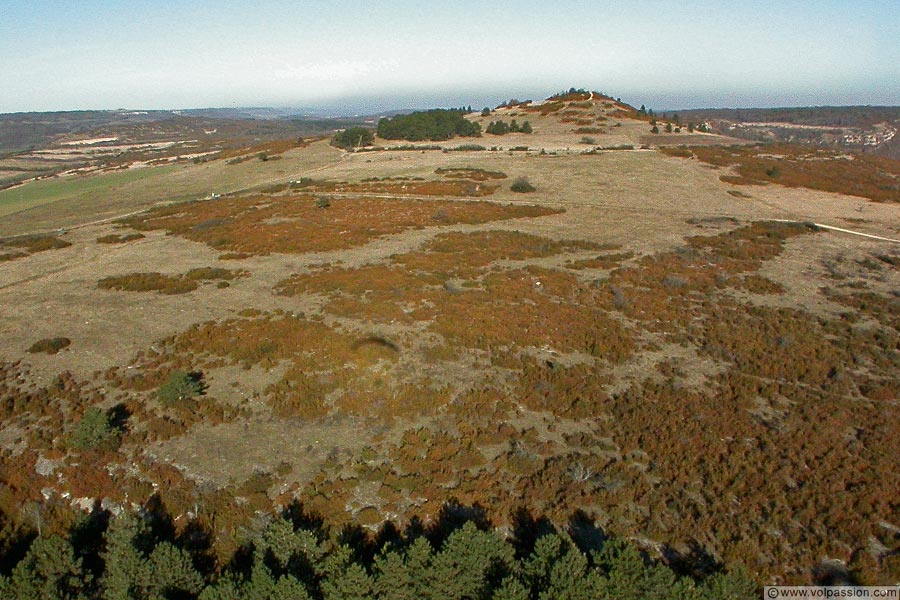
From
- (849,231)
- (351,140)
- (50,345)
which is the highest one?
(351,140)

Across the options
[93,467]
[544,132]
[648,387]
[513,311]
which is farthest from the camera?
[544,132]

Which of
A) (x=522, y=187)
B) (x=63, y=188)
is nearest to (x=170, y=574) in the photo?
(x=522, y=187)

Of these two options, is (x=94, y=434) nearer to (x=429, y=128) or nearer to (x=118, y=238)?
(x=118, y=238)

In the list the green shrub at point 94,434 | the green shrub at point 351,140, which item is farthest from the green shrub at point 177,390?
the green shrub at point 351,140

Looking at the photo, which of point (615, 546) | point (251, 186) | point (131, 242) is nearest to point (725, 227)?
point (615, 546)

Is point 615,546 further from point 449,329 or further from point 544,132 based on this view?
point 544,132

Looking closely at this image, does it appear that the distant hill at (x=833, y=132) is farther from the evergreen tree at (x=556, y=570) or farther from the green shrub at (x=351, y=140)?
the evergreen tree at (x=556, y=570)
